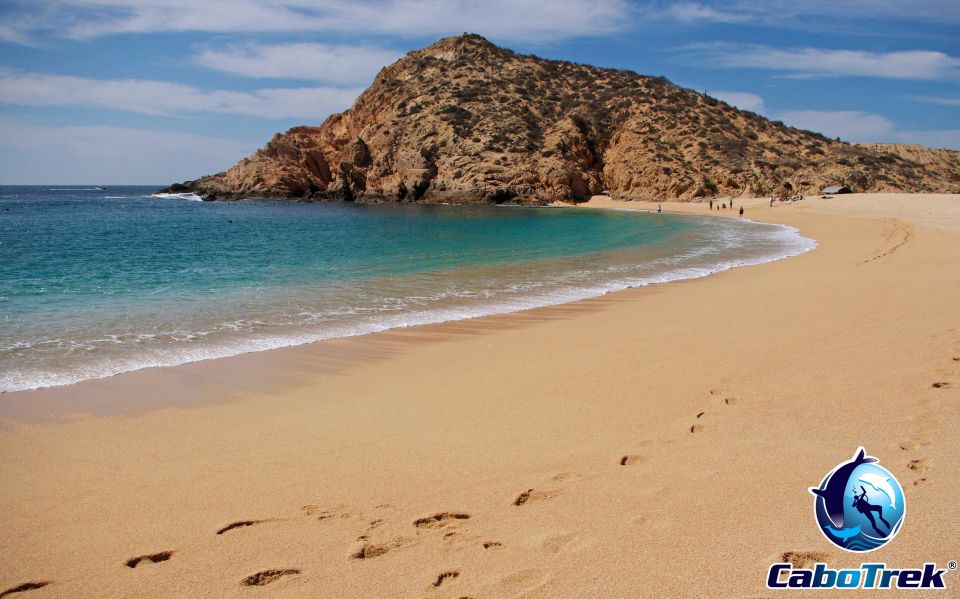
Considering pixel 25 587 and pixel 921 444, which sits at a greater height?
pixel 921 444

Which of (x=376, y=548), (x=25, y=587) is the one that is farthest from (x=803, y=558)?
(x=25, y=587)

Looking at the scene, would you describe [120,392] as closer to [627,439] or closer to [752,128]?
[627,439]

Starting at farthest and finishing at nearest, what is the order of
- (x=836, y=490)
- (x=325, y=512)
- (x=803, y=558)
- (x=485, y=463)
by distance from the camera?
(x=485, y=463) → (x=325, y=512) → (x=836, y=490) → (x=803, y=558)

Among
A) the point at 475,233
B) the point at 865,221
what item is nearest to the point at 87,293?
the point at 475,233

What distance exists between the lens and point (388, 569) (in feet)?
9.18

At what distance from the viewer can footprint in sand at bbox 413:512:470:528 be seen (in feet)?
10.4

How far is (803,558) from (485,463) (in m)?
1.93

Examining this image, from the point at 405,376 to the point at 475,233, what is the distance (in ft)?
77.2

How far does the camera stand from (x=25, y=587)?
285 centimetres

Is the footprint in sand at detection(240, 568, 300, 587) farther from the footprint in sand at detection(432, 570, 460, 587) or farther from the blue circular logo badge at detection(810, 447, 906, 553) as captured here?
the blue circular logo badge at detection(810, 447, 906, 553)

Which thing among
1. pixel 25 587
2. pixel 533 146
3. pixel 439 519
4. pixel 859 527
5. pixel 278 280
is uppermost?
pixel 533 146

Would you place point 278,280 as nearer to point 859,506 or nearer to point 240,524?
point 240,524

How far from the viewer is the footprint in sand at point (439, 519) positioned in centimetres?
317

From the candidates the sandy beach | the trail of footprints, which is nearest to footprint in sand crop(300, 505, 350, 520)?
the sandy beach
